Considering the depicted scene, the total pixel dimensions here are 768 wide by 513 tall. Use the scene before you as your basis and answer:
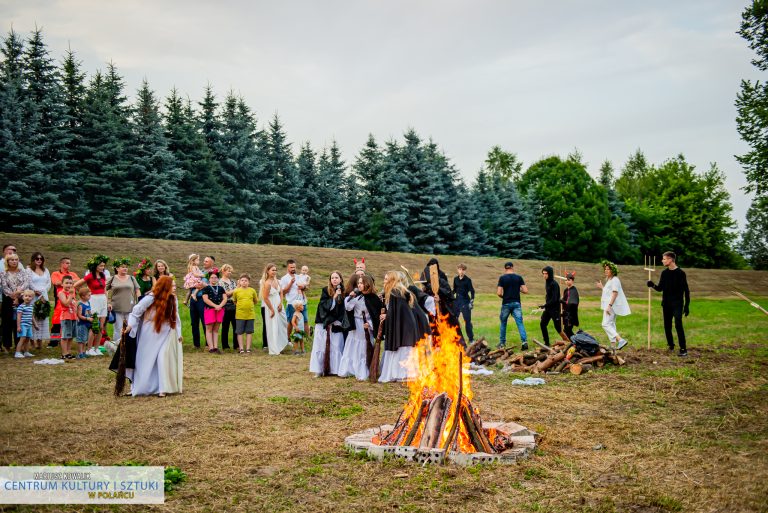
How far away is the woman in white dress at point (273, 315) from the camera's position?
15.8 metres

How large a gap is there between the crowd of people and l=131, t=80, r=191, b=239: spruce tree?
2561 cm

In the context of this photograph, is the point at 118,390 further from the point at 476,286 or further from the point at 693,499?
the point at 476,286

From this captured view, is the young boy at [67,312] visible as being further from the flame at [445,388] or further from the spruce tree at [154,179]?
the spruce tree at [154,179]

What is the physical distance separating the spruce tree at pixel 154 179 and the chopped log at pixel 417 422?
36.0 m

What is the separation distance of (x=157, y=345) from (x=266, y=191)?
39.1 metres

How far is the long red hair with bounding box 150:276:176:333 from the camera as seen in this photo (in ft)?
33.9

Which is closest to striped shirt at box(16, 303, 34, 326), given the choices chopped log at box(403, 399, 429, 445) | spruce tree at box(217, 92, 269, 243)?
chopped log at box(403, 399, 429, 445)

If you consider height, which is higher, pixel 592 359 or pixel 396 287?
pixel 396 287

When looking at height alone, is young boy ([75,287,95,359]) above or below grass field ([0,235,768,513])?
above

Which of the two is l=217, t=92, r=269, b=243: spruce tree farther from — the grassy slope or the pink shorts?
the pink shorts

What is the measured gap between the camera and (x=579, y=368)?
12414 mm

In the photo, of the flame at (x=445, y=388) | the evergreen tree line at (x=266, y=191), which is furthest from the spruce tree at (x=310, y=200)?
the flame at (x=445, y=388)

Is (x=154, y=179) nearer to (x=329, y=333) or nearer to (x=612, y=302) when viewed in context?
(x=329, y=333)

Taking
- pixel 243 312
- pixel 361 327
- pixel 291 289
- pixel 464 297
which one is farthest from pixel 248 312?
pixel 464 297
